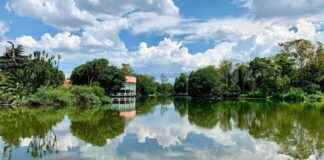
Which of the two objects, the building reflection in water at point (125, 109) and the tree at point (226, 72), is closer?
the building reflection in water at point (125, 109)

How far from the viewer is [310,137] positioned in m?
17.0

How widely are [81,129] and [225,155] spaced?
10.8 metres

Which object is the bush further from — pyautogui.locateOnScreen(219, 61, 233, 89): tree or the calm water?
pyautogui.locateOnScreen(219, 61, 233, 89): tree

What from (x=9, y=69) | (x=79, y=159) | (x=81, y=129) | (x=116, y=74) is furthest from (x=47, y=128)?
(x=116, y=74)

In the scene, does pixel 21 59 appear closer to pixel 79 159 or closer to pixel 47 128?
pixel 47 128

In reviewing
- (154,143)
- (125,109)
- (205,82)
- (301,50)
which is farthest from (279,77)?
(154,143)

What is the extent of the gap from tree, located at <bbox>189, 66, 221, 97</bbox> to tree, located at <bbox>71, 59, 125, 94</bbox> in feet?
82.9

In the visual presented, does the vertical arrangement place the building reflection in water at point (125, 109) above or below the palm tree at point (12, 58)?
below

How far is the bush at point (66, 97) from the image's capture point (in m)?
42.6

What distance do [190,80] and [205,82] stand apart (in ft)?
21.3

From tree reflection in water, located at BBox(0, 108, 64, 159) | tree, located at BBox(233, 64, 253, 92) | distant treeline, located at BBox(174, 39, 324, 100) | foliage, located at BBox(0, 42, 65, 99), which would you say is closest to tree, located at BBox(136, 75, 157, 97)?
distant treeline, located at BBox(174, 39, 324, 100)

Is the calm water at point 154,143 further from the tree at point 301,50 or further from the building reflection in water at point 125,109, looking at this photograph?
the tree at point 301,50

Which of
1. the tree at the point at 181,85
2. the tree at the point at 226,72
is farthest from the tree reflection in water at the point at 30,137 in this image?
the tree at the point at 181,85

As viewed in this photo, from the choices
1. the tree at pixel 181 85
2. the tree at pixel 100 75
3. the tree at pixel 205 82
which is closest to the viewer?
the tree at pixel 100 75
